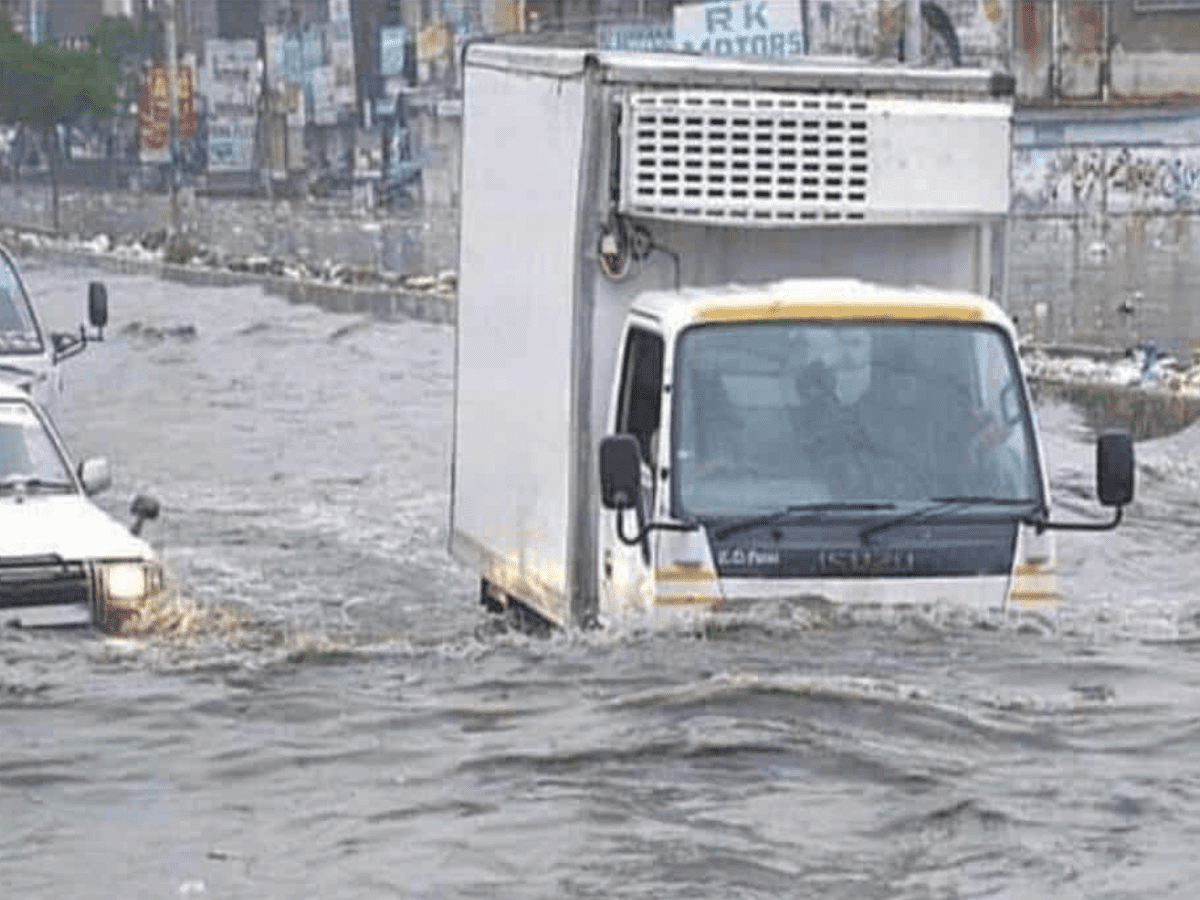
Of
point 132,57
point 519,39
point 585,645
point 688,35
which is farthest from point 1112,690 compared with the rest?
point 132,57

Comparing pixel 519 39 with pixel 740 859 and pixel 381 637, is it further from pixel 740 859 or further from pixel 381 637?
pixel 740 859

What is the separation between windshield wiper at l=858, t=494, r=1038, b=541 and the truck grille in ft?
12.9

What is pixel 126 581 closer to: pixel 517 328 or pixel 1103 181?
pixel 517 328

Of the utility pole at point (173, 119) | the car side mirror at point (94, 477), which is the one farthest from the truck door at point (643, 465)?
the utility pole at point (173, 119)

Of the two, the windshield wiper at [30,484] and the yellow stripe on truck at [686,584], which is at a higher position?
the yellow stripe on truck at [686,584]

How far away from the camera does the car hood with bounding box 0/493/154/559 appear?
15.5 metres

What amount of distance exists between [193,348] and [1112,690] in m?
31.8

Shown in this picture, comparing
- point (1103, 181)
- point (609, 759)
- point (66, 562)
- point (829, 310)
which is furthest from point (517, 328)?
point (1103, 181)

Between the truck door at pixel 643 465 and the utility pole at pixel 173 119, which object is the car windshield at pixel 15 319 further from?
the utility pole at pixel 173 119

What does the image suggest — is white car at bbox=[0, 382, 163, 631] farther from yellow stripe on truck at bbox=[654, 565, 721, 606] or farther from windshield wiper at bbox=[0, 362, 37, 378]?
windshield wiper at bbox=[0, 362, 37, 378]

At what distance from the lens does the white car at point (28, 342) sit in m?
24.0

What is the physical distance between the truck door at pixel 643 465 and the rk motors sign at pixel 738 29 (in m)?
38.8

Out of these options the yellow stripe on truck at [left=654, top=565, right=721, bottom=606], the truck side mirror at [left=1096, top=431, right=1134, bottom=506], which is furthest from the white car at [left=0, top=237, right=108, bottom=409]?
the truck side mirror at [left=1096, top=431, right=1134, bottom=506]

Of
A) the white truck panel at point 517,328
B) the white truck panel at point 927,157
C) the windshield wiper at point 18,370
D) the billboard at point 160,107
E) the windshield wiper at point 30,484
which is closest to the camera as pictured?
the white truck panel at point 927,157
